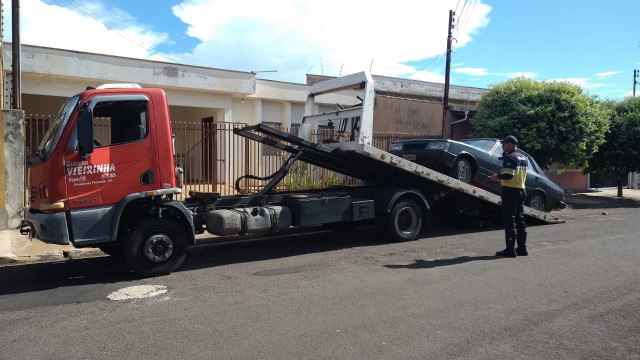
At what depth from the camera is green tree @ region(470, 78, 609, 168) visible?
1578 cm

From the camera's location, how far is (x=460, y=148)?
10.5 meters

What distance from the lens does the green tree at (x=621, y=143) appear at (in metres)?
18.1

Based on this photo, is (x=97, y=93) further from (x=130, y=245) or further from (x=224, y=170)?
(x=224, y=170)

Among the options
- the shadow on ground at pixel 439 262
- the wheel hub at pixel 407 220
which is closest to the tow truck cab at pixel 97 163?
the shadow on ground at pixel 439 262

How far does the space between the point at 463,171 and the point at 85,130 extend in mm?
7482

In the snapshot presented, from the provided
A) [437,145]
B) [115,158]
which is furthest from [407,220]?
[115,158]

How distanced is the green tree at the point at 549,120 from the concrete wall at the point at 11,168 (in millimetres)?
13495

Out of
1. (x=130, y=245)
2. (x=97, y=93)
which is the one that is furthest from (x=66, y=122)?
(x=130, y=245)

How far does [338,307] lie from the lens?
532 cm

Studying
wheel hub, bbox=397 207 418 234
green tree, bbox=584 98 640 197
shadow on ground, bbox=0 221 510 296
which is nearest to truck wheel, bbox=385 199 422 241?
wheel hub, bbox=397 207 418 234

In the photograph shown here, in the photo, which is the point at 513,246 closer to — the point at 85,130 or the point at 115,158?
the point at 115,158

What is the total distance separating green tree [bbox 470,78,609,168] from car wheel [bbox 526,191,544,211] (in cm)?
387

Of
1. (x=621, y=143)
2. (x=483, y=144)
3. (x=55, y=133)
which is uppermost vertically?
(x=621, y=143)

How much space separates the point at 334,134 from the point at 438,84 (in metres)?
16.4
